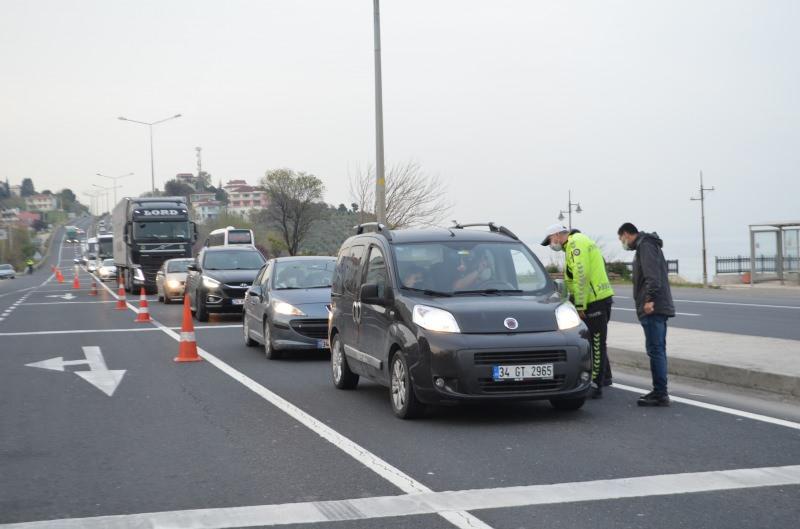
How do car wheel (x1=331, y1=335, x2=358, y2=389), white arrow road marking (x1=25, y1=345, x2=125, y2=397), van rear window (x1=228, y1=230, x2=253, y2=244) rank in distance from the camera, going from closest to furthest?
car wheel (x1=331, y1=335, x2=358, y2=389) < white arrow road marking (x1=25, y1=345, x2=125, y2=397) < van rear window (x1=228, y1=230, x2=253, y2=244)

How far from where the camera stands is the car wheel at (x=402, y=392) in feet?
29.0

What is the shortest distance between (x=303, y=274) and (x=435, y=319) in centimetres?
753

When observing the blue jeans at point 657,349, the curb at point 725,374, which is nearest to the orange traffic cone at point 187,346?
the curb at point 725,374

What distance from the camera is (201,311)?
74.5 ft

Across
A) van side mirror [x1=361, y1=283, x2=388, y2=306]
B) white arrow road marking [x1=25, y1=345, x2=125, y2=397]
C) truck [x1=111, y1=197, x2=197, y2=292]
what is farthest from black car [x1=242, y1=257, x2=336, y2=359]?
truck [x1=111, y1=197, x2=197, y2=292]

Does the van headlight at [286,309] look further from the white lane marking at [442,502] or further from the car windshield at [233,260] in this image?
the car windshield at [233,260]

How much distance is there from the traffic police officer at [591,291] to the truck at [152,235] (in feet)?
97.1

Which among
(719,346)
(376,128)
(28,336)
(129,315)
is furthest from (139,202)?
(719,346)

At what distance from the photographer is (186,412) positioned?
31.9ft

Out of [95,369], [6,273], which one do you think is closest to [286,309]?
[95,369]

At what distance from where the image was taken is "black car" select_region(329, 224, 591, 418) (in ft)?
28.0

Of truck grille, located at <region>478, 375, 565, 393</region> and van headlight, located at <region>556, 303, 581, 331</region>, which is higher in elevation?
van headlight, located at <region>556, 303, 581, 331</region>

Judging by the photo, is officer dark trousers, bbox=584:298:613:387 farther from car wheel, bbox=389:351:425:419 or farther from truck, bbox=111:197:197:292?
truck, bbox=111:197:197:292

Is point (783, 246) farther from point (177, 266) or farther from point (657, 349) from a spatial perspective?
point (657, 349)
